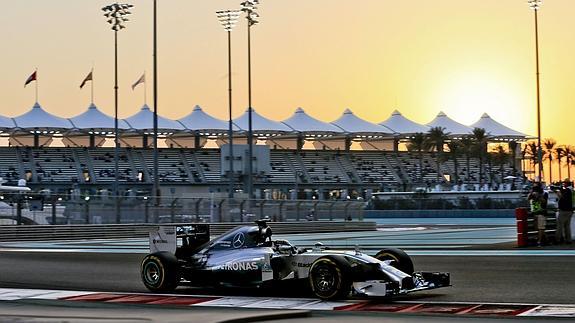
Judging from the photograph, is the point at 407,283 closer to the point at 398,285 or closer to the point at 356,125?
the point at 398,285

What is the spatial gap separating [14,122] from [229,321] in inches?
3435

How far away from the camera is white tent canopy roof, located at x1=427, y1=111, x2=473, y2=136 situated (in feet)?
373

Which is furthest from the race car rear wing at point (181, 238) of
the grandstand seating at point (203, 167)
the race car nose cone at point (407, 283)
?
the grandstand seating at point (203, 167)

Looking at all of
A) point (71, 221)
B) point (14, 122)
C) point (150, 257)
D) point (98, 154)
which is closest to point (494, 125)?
point (98, 154)

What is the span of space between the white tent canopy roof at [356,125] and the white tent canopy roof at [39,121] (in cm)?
2880

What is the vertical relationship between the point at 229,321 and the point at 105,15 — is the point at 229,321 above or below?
below

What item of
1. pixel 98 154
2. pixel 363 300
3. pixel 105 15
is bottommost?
pixel 363 300

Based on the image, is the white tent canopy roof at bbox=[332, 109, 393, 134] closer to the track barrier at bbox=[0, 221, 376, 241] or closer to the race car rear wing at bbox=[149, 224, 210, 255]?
the track barrier at bbox=[0, 221, 376, 241]

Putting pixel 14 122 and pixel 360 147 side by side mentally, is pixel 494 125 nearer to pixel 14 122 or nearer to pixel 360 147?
pixel 360 147

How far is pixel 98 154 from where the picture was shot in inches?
3984

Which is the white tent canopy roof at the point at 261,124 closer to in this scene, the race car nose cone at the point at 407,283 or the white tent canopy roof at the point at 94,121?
the white tent canopy roof at the point at 94,121

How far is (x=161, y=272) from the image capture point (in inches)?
650

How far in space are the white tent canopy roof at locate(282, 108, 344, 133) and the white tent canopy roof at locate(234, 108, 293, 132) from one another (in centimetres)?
130

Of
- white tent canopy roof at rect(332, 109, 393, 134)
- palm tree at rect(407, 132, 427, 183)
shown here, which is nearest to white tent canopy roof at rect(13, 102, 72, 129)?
white tent canopy roof at rect(332, 109, 393, 134)
